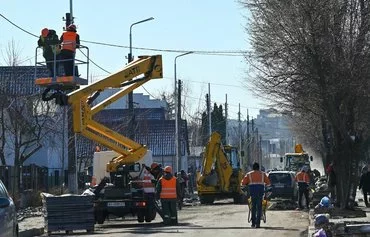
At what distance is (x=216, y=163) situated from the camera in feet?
149

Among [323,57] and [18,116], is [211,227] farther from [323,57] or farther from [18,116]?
[18,116]

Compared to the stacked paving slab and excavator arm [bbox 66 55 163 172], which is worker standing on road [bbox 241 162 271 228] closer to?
the stacked paving slab

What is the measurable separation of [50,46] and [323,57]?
7825 millimetres

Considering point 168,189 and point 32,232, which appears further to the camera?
point 168,189

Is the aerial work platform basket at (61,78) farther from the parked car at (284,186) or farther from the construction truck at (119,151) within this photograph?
the parked car at (284,186)

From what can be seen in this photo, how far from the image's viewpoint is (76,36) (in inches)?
1071

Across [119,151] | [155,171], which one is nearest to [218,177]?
[155,171]

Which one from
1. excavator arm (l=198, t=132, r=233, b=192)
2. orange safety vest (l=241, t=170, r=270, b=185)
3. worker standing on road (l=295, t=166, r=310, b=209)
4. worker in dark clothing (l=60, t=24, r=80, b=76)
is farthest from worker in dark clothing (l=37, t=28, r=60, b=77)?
excavator arm (l=198, t=132, r=233, b=192)

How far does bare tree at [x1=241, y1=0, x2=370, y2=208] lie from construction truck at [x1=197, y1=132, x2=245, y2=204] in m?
16.1

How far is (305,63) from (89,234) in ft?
25.0

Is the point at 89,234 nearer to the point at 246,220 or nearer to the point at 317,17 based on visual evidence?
the point at 246,220

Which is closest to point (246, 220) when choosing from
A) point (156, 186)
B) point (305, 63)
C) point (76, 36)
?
point (156, 186)

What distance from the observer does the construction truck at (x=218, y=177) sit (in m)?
44.8

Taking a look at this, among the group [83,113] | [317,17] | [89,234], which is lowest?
[89,234]
